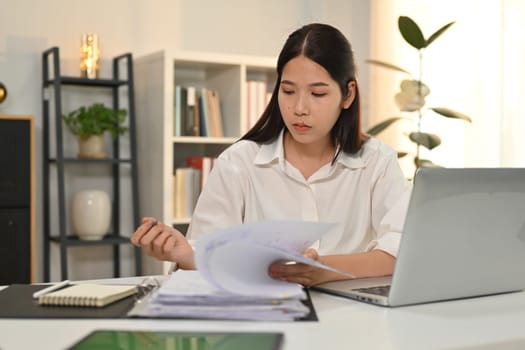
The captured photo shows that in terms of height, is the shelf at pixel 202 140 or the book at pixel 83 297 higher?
the shelf at pixel 202 140

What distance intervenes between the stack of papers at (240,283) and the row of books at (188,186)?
269cm

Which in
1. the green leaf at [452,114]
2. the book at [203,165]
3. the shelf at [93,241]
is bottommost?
the shelf at [93,241]

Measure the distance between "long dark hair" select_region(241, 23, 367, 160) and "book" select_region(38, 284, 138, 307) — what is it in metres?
0.84

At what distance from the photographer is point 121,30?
418cm

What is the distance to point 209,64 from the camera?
4.15 metres

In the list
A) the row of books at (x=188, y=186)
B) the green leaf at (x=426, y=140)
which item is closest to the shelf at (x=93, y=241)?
the row of books at (x=188, y=186)

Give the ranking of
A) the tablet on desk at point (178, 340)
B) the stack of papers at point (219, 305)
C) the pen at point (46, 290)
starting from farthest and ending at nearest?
the pen at point (46, 290) < the stack of papers at point (219, 305) < the tablet on desk at point (178, 340)

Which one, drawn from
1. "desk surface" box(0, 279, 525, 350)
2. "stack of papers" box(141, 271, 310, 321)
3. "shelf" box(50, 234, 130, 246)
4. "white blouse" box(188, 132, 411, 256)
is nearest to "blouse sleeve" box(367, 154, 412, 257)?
"white blouse" box(188, 132, 411, 256)

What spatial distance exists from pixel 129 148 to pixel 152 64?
18.6 inches

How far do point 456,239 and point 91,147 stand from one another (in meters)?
2.87

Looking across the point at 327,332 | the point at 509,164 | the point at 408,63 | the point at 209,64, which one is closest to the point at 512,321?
the point at 327,332

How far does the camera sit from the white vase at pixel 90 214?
394 centimetres

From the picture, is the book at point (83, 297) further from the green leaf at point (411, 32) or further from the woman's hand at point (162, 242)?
the green leaf at point (411, 32)

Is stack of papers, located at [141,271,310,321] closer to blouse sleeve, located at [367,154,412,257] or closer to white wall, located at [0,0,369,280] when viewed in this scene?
blouse sleeve, located at [367,154,412,257]
